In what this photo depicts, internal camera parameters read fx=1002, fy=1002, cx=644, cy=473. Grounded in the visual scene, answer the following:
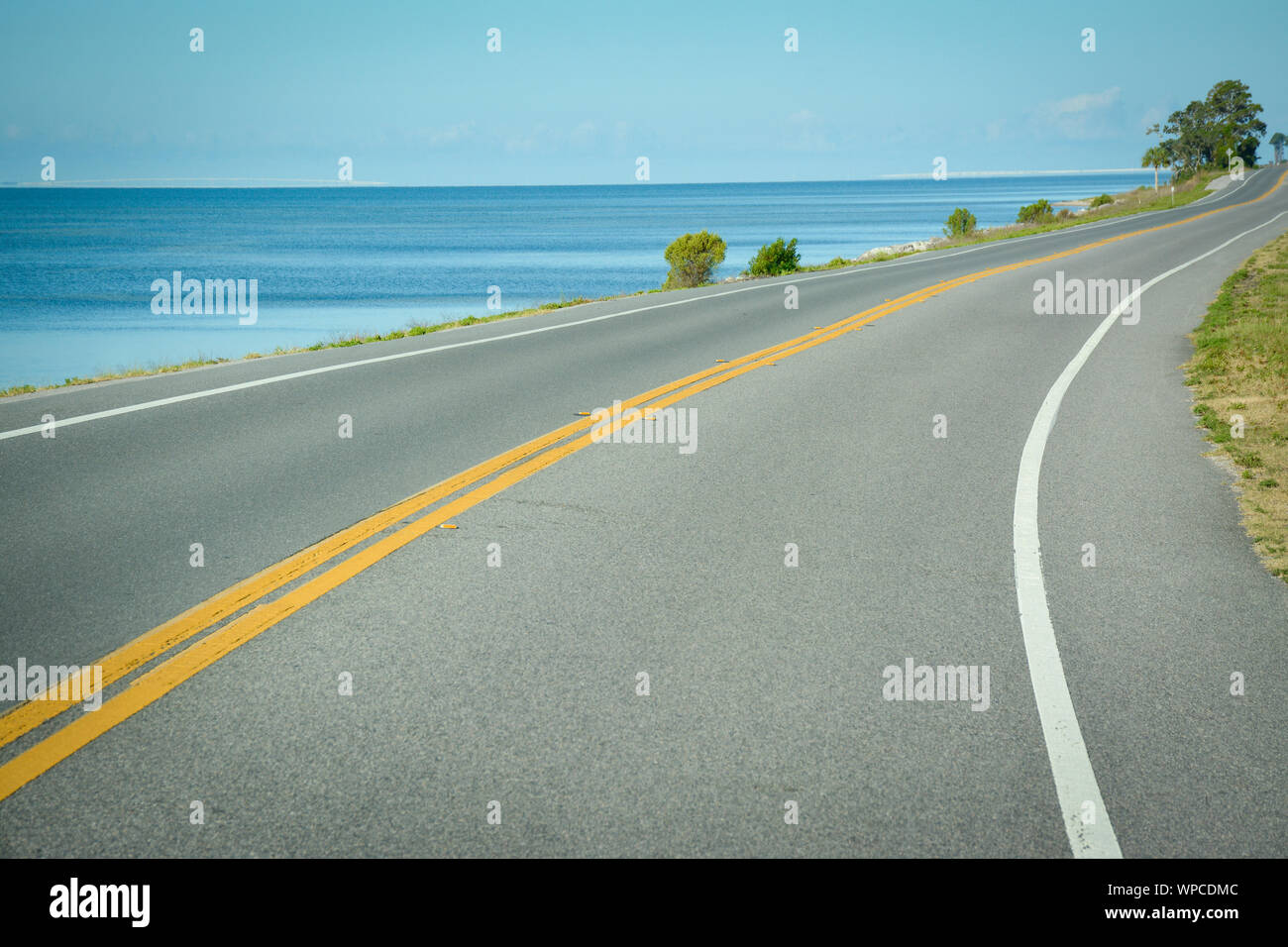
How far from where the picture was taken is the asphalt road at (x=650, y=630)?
3385 mm

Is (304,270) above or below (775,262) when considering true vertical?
above

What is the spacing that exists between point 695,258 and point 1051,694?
32.0 m

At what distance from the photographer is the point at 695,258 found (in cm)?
3512

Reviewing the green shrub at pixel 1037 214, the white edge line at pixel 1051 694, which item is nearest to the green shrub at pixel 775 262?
the white edge line at pixel 1051 694

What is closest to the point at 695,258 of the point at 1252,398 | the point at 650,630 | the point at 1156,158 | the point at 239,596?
the point at 1252,398

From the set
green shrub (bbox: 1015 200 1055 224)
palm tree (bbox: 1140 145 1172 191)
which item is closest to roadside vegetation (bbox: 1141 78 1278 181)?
palm tree (bbox: 1140 145 1172 191)

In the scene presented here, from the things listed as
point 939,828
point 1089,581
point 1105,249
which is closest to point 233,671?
point 939,828

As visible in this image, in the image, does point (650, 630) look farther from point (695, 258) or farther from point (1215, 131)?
point (1215, 131)

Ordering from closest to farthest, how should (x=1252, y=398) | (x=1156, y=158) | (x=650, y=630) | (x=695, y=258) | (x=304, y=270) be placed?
(x=650, y=630), (x=1252, y=398), (x=695, y=258), (x=304, y=270), (x=1156, y=158)

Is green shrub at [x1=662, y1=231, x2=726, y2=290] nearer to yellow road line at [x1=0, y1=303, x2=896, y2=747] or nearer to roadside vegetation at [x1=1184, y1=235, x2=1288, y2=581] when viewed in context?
roadside vegetation at [x1=1184, y1=235, x2=1288, y2=581]

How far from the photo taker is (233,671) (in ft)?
14.1

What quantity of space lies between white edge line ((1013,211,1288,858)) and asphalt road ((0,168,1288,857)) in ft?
0.14

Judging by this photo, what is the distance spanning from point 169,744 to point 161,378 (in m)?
8.47
